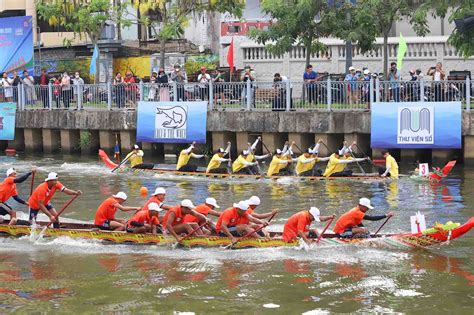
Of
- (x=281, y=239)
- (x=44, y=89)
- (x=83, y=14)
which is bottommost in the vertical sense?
(x=281, y=239)

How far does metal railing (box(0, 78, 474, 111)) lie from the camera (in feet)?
107

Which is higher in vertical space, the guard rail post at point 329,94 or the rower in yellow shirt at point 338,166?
the guard rail post at point 329,94

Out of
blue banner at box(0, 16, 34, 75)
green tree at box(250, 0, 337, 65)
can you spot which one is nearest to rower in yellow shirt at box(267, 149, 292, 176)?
green tree at box(250, 0, 337, 65)

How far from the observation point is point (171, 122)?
121 feet

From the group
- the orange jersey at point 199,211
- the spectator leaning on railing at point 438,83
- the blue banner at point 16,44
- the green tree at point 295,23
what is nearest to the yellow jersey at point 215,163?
the green tree at point 295,23

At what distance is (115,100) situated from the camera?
38.4 metres

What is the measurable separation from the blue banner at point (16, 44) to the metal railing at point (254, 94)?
4.46ft

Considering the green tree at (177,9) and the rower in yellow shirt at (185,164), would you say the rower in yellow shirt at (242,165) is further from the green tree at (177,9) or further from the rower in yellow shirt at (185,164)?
the green tree at (177,9)

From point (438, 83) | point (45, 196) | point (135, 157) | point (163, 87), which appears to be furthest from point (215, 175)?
point (45, 196)

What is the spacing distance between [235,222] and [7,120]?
22578 mm

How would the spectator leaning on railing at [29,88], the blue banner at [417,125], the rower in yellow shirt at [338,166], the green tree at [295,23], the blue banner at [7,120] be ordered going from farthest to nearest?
the blue banner at [7,120], the spectator leaning on railing at [29,88], the green tree at [295,23], the blue banner at [417,125], the rower in yellow shirt at [338,166]

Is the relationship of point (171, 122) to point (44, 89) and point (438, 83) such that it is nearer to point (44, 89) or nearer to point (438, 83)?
point (44, 89)

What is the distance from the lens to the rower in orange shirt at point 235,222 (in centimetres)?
2100

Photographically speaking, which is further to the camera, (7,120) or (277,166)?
(7,120)
